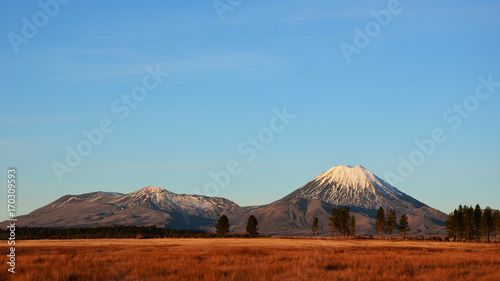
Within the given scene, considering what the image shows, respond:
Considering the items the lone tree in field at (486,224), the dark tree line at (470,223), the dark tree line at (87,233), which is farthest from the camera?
the lone tree in field at (486,224)

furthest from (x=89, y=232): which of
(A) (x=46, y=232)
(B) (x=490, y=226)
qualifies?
(B) (x=490, y=226)

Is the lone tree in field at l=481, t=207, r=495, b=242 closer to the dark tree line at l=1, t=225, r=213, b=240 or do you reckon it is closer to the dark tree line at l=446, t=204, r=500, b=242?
the dark tree line at l=446, t=204, r=500, b=242

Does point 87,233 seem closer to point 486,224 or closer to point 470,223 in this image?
point 470,223

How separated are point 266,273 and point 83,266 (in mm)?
11242

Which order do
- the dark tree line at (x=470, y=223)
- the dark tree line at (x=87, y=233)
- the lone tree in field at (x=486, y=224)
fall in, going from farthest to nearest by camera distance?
the lone tree in field at (x=486, y=224) < the dark tree line at (x=470, y=223) < the dark tree line at (x=87, y=233)

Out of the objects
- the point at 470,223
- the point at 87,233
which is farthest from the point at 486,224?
the point at 87,233

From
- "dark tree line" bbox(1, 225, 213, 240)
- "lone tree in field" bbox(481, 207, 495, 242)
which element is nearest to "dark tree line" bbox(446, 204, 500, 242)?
"lone tree in field" bbox(481, 207, 495, 242)

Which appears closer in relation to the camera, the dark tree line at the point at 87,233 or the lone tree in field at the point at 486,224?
the dark tree line at the point at 87,233

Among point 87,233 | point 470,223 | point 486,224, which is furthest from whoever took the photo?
point 486,224

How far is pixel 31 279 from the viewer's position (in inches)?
1005

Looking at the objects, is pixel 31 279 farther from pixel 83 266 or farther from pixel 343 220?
pixel 343 220

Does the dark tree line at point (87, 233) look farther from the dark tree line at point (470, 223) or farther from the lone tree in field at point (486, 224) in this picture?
the lone tree in field at point (486, 224)

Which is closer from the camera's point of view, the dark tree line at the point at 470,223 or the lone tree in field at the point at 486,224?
the dark tree line at the point at 470,223

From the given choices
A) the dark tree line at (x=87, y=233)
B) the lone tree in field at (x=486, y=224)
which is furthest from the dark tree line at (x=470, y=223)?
the dark tree line at (x=87, y=233)
